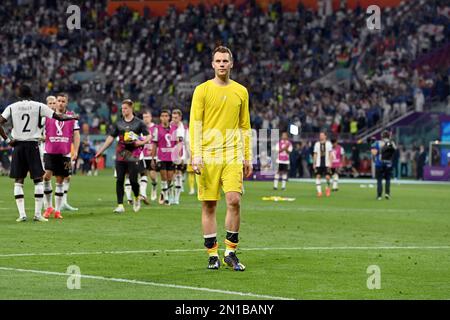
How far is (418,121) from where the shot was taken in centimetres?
5544

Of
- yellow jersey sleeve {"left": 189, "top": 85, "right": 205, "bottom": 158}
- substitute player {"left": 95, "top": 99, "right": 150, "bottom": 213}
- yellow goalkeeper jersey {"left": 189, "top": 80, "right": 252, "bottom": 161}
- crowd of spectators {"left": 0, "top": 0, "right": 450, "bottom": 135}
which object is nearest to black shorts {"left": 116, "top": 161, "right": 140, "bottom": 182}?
substitute player {"left": 95, "top": 99, "right": 150, "bottom": 213}

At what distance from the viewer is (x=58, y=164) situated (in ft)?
76.0

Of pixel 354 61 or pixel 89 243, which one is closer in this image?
pixel 89 243

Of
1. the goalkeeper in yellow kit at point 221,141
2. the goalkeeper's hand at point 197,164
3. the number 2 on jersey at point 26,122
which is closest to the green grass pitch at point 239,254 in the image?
the goalkeeper in yellow kit at point 221,141

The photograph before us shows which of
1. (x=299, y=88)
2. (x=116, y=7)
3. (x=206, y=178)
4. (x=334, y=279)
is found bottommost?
(x=334, y=279)

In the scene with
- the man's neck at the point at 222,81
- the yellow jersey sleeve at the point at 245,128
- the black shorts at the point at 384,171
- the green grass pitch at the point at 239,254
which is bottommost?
the green grass pitch at the point at 239,254

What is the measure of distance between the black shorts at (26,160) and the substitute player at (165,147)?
26.5 ft

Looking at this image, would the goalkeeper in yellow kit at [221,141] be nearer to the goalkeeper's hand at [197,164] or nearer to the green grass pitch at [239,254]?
the goalkeeper's hand at [197,164]

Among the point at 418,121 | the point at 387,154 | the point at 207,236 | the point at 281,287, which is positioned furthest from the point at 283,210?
the point at 418,121

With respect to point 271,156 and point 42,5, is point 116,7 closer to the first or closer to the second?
point 42,5

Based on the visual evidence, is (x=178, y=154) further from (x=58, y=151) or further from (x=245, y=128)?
(x=245, y=128)

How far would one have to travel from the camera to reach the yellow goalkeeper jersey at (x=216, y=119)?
43.3 ft

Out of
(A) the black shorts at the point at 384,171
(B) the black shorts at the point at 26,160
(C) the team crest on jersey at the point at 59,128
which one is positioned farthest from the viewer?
(A) the black shorts at the point at 384,171

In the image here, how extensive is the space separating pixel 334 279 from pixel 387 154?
2250cm
